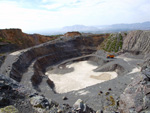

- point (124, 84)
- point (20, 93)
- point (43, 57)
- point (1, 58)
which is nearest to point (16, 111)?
point (20, 93)

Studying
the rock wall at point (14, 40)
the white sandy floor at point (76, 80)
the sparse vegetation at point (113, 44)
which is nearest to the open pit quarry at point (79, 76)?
the white sandy floor at point (76, 80)

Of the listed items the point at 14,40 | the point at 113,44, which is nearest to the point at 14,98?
the point at 14,40

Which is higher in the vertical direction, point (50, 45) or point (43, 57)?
point (50, 45)

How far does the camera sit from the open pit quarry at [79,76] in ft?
29.9

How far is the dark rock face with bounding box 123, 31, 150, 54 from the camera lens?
34.1 meters

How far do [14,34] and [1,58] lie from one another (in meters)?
20.6

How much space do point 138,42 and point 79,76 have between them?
2286cm

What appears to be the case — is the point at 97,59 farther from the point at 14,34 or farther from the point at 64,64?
the point at 14,34

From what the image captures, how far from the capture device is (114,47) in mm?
Result: 42125

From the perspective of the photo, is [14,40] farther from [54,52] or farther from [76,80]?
[76,80]

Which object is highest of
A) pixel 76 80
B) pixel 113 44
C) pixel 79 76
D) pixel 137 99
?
pixel 113 44

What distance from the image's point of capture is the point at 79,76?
27.2 metres

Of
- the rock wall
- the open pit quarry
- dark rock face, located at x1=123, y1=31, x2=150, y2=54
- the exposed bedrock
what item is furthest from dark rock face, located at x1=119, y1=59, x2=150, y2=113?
the rock wall

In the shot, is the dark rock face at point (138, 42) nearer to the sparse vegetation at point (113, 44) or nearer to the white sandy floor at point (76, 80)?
the sparse vegetation at point (113, 44)
